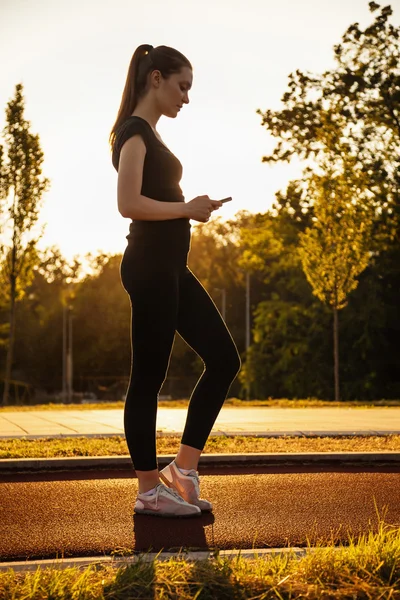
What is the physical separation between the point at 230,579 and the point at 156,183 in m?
2.17

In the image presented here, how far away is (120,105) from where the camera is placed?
4781 millimetres

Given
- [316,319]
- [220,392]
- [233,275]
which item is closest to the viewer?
[220,392]

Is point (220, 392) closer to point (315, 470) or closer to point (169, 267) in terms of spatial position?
point (169, 267)

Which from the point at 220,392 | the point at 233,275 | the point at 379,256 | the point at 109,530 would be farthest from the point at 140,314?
the point at 233,275

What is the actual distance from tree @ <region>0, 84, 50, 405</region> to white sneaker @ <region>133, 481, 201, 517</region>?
1945cm

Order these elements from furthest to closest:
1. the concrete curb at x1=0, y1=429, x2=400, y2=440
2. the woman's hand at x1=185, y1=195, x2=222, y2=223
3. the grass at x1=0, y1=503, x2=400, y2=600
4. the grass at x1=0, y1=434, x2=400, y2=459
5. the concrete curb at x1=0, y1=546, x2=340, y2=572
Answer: the concrete curb at x1=0, y1=429, x2=400, y2=440, the grass at x1=0, y1=434, x2=400, y2=459, the woman's hand at x1=185, y1=195, x2=222, y2=223, the concrete curb at x1=0, y1=546, x2=340, y2=572, the grass at x1=0, y1=503, x2=400, y2=600

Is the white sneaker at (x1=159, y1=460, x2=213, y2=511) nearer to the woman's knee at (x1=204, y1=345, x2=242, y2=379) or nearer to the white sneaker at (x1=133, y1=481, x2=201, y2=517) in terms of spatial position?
the white sneaker at (x1=133, y1=481, x2=201, y2=517)

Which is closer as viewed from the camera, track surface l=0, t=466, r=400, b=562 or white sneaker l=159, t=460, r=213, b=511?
track surface l=0, t=466, r=400, b=562

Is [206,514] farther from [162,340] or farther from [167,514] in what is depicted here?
[162,340]

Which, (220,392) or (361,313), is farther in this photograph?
(361,313)

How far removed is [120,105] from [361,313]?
32.3 meters

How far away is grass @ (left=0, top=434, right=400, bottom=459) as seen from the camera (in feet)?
22.7

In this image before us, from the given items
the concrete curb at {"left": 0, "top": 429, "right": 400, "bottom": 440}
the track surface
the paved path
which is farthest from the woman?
the paved path

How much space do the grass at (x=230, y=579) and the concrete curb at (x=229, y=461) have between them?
314cm
